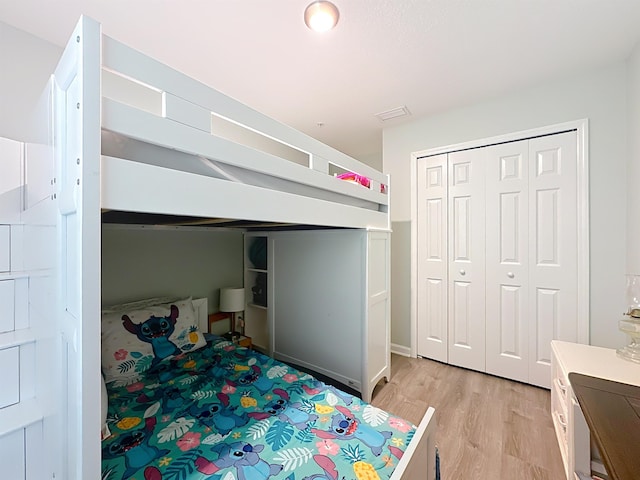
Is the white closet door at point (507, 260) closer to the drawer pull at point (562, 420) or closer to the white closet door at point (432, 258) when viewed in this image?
the white closet door at point (432, 258)

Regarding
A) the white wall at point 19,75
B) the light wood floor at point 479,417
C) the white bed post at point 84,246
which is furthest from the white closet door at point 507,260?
the white wall at point 19,75

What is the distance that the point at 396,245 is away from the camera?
289cm

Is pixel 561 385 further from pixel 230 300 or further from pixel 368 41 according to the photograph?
pixel 230 300

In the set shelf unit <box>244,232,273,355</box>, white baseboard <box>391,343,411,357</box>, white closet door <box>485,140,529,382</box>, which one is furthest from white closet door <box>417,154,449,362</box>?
shelf unit <box>244,232,273,355</box>

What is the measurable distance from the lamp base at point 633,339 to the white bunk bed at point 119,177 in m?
1.30

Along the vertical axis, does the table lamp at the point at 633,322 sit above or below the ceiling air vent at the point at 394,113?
below

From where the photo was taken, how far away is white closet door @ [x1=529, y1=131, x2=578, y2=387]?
2.06 meters

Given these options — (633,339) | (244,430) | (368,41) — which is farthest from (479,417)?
(368,41)

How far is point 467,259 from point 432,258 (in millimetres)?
303

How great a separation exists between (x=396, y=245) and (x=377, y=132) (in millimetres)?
1267

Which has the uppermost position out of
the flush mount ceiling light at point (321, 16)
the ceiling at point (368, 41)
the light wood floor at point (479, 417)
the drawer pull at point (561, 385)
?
the ceiling at point (368, 41)

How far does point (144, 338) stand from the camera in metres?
1.77

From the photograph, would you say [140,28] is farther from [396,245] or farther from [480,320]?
[480,320]

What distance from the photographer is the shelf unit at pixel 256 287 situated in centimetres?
282
